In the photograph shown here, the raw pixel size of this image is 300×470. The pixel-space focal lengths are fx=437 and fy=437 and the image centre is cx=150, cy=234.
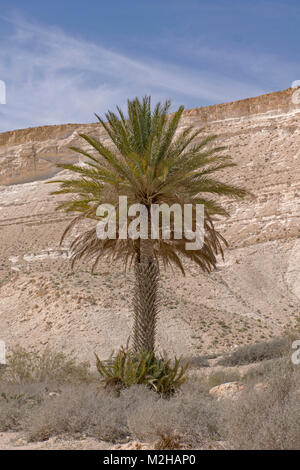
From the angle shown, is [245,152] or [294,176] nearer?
[294,176]

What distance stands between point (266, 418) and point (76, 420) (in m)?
2.65

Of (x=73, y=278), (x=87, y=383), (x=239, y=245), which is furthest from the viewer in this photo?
(x=239, y=245)

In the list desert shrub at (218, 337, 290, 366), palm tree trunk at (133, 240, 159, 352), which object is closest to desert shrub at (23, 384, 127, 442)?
palm tree trunk at (133, 240, 159, 352)

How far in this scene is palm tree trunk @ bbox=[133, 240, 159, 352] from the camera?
10484mm

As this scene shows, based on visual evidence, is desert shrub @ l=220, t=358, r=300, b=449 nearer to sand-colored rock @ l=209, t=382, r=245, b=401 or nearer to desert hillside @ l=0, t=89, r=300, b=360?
sand-colored rock @ l=209, t=382, r=245, b=401

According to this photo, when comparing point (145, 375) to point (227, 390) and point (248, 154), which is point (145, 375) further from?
point (248, 154)

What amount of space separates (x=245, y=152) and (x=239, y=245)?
13.0m

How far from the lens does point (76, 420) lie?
20.2 ft

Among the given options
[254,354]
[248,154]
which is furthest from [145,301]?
[248,154]

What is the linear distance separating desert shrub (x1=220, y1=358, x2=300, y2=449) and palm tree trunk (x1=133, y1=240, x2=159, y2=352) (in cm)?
445

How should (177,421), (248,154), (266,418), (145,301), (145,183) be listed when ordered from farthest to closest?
(248,154)
(145,301)
(145,183)
(177,421)
(266,418)
